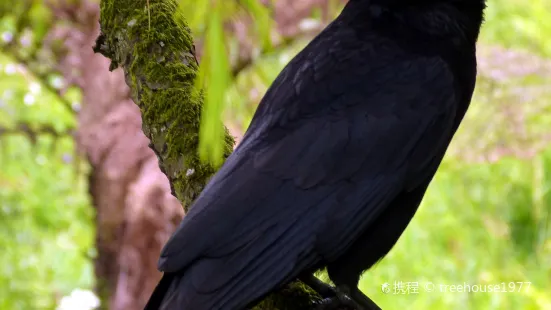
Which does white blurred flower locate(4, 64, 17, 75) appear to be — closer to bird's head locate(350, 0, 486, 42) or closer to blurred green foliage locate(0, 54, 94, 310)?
blurred green foliage locate(0, 54, 94, 310)

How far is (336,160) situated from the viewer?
4.86 ft

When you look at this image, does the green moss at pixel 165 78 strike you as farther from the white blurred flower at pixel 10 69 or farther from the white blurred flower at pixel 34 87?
the white blurred flower at pixel 34 87

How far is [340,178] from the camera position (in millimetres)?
1469

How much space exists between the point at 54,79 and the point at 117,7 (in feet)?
8.33

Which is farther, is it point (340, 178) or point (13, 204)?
point (13, 204)

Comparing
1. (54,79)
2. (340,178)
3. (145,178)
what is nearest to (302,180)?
(340,178)

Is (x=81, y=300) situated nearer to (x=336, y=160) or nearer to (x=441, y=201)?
(x=441, y=201)

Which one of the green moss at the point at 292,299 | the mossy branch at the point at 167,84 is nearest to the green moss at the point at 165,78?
the mossy branch at the point at 167,84

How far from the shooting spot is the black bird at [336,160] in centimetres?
131

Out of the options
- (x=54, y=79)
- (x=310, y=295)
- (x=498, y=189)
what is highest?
(x=54, y=79)

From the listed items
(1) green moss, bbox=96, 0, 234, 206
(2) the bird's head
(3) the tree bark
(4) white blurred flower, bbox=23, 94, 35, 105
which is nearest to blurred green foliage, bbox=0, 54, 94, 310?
(4) white blurred flower, bbox=23, 94, 35, 105

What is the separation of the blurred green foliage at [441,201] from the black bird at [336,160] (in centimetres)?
132

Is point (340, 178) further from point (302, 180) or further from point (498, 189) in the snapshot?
point (498, 189)

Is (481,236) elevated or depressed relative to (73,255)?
depressed
